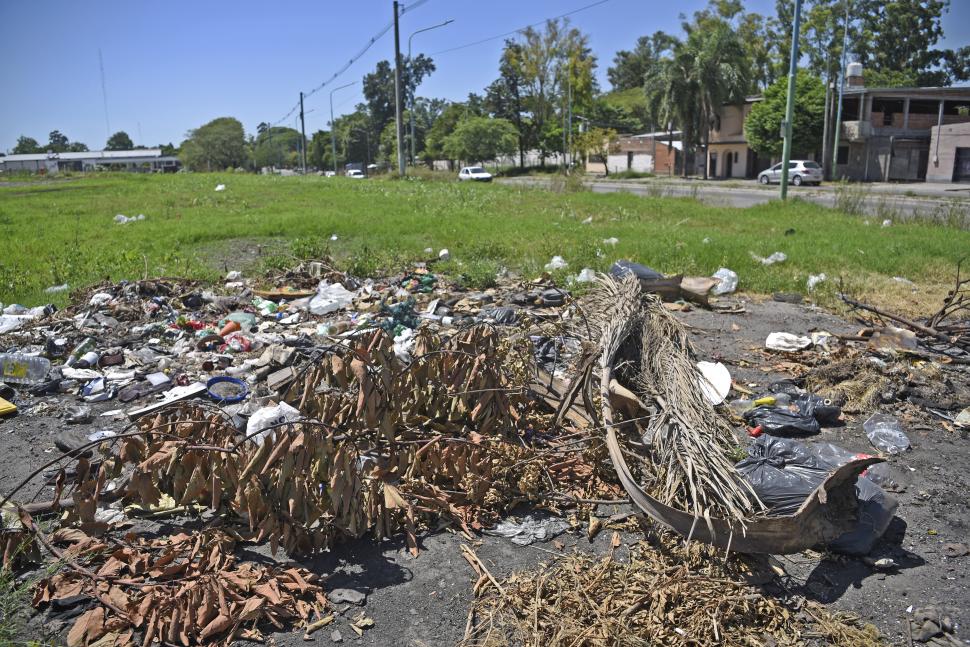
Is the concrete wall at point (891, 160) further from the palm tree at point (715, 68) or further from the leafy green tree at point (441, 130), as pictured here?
the leafy green tree at point (441, 130)

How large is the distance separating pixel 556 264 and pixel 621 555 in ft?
21.4

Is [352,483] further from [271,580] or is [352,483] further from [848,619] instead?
[848,619]

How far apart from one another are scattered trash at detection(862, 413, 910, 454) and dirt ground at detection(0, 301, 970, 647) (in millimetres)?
99


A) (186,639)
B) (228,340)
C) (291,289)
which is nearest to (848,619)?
(186,639)

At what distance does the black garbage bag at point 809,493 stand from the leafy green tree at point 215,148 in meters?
72.4

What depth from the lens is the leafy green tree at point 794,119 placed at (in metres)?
36.1

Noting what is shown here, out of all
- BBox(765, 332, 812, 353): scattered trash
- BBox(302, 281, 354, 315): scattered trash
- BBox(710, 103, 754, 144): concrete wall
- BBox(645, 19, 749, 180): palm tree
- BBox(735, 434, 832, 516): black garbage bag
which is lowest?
BBox(765, 332, 812, 353): scattered trash

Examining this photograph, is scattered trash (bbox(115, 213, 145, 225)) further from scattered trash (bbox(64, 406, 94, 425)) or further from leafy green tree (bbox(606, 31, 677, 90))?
leafy green tree (bbox(606, 31, 677, 90))

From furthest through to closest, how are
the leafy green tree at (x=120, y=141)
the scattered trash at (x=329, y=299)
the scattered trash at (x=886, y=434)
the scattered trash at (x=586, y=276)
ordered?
1. the leafy green tree at (x=120, y=141)
2. the scattered trash at (x=586, y=276)
3. the scattered trash at (x=329, y=299)
4. the scattered trash at (x=886, y=434)

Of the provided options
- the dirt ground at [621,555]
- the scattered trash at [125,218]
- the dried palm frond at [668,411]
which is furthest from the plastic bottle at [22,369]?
the scattered trash at [125,218]

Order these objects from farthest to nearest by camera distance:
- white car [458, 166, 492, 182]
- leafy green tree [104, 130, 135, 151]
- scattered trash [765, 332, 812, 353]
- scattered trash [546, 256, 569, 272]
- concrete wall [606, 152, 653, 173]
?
1. leafy green tree [104, 130, 135, 151]
2. concrete wall [606, 152, 653, 173]
3. white car [458, 166, 492, 182]
4. scattered trash [546, 256, 569, 272]
5. scattered trash [765, 332, 812, 353]

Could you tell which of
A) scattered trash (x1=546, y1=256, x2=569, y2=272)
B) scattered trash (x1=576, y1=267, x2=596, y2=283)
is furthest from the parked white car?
scattered trash (x1=576, y1=267, x2=596, y2=283)

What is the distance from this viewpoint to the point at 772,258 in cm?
994

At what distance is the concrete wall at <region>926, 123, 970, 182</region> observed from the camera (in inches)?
1292
